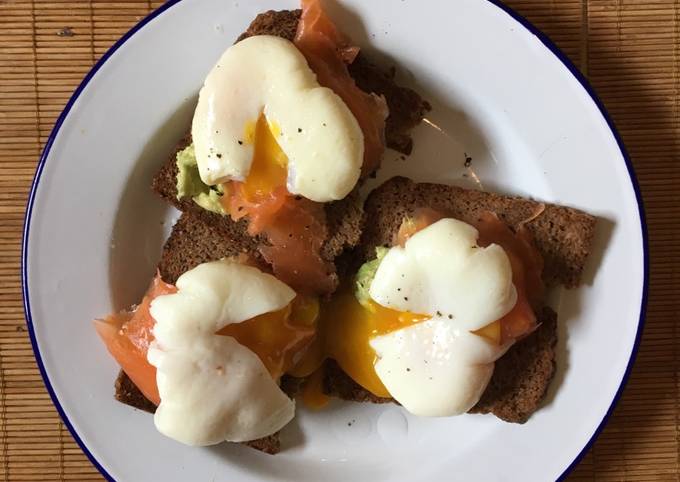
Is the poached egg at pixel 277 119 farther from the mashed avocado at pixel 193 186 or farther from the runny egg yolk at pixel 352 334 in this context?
the runny egg yolk at pixel 352 334

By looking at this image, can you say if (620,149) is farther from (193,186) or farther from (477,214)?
(193,186)

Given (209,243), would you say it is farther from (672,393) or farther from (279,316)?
(672,393)

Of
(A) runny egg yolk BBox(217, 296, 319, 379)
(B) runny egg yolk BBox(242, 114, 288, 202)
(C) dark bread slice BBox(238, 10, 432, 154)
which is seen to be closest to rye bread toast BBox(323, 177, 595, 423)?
(C) dark bread slice BBox(238, 10, 432, 154)

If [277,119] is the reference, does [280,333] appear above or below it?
below

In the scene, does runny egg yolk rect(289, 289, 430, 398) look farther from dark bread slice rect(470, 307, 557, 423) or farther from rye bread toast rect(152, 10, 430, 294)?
dark bread slice rect(470, 307, 557, 423)

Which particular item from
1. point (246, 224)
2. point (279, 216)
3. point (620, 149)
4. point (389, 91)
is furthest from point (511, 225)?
point (246, 224)

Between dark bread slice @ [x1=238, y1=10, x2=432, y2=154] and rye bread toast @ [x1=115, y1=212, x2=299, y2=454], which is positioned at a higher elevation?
dark bread slice @ [x1=238, y1=10, x2=432, y2=154]
